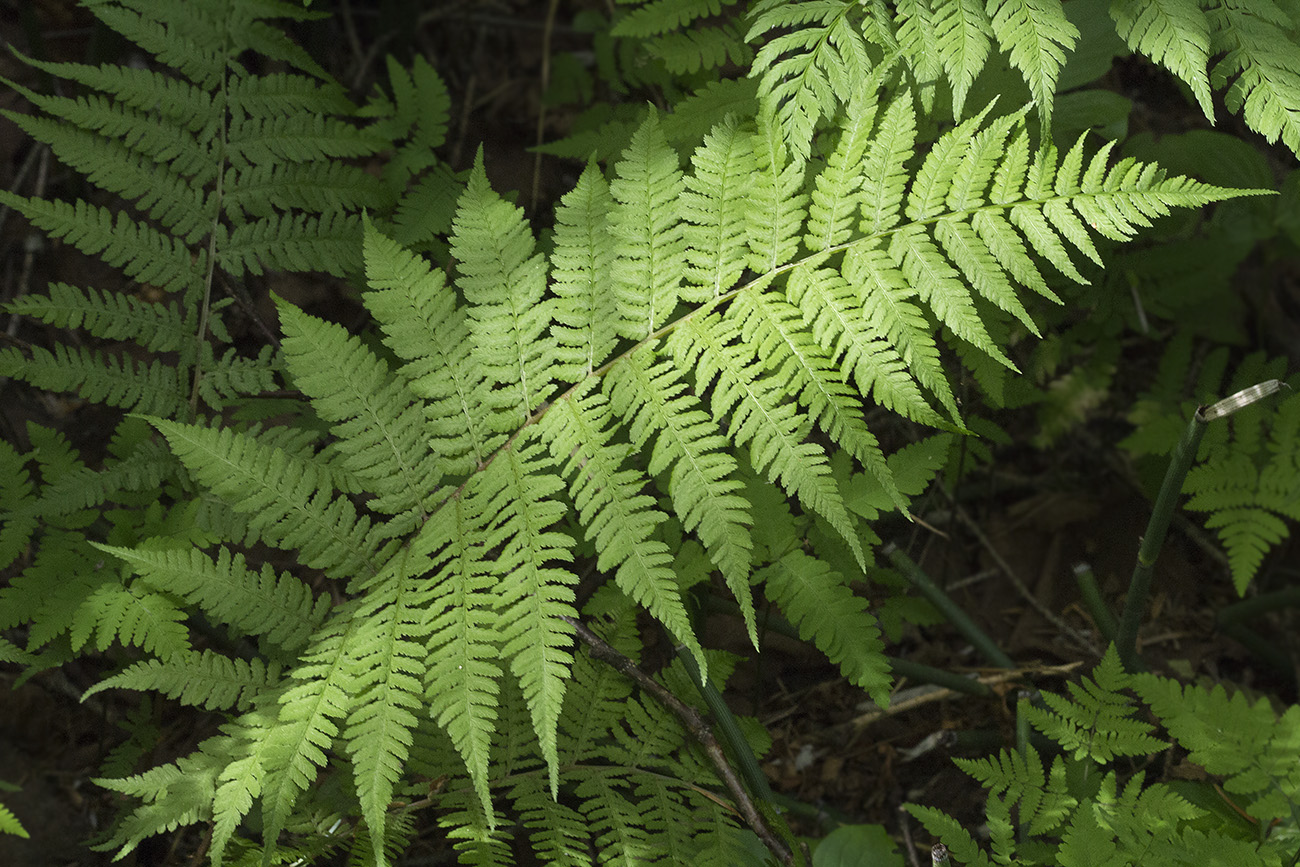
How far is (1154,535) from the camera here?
217 centimetres

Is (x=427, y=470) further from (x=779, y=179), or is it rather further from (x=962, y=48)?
(x=962, y=48)

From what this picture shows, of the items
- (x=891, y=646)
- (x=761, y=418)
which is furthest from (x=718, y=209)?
(x=891, y=646)

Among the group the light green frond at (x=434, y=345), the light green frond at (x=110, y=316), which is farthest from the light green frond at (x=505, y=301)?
the light green frond at (x=110, y=316)

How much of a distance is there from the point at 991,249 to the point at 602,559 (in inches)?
41.5

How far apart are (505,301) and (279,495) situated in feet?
2.13

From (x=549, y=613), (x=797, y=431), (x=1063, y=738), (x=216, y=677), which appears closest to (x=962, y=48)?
(x=797, y=431)

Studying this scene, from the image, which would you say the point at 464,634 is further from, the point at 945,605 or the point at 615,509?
the point at 945,605

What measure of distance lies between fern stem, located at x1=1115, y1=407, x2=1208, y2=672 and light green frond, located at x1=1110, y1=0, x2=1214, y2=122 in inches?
26.9

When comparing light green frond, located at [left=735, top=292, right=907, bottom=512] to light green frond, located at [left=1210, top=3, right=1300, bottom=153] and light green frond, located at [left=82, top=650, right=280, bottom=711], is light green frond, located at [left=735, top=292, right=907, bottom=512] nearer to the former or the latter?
light green frond, located at [left=1210, top=3, right=1300, bottom=153]

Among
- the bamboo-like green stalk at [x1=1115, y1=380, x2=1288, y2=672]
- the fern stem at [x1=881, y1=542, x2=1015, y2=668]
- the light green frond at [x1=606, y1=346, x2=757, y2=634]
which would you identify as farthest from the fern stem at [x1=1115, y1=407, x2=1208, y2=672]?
the light green frond at [x1=606, y1=346, x2=757, y2=634]

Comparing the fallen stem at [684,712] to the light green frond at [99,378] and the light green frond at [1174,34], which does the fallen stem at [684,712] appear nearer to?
the light green frond at [99,378]

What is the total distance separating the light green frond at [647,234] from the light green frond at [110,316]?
130 cm

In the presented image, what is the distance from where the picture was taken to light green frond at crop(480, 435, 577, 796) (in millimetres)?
1673

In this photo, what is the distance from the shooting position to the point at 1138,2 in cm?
199
